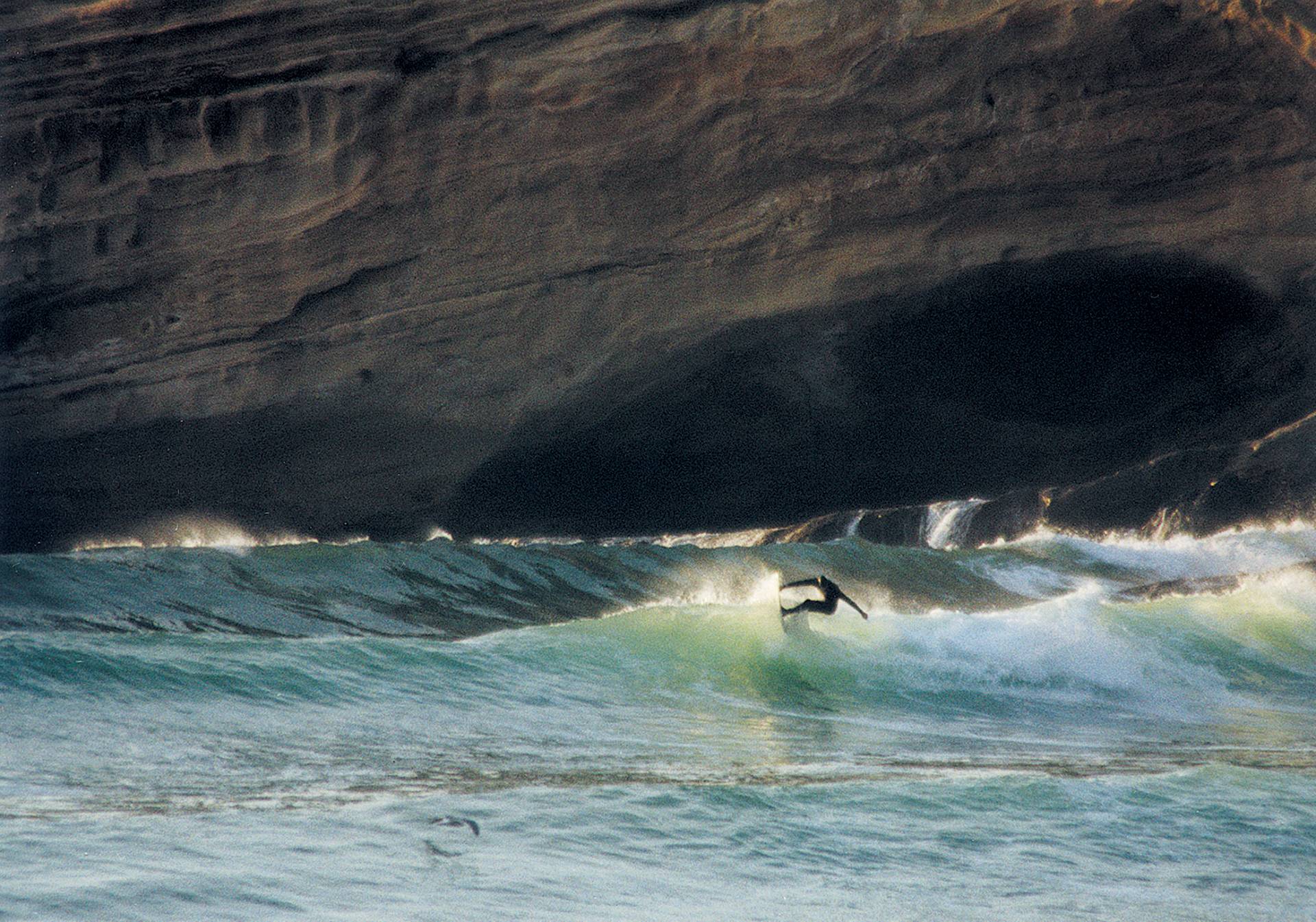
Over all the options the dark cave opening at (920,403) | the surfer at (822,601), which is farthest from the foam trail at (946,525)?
the surfer at (822,601)

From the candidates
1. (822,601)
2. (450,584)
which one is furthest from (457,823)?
(450,584)

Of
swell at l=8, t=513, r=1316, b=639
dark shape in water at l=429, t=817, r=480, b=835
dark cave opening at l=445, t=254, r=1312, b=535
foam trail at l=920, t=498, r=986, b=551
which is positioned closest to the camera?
dark shape in water at l=429, t=817, r=480, b=835

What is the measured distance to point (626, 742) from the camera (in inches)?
222

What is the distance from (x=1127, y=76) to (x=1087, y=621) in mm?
3369

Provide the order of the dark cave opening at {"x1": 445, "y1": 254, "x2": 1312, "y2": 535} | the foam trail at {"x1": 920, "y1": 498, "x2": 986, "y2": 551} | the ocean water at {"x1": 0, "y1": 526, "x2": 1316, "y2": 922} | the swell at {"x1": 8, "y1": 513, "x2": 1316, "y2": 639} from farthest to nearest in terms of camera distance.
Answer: the foam trail at {"x1": 920, "y1": 498, "x2": 986, "y2": 551} → the dark cave opening at {"x1": 445, "y1": 254, "x2": 1312, "y2": 535} → the swell at {"x1": 8, "y1": 513, "x2": 1316, "y2": 639} → the ocean water at {"x1": 0, "y1": 526, "x2": 1316, "y2": 922}

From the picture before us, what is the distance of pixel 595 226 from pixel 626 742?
133 inches

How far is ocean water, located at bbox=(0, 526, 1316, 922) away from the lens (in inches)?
138

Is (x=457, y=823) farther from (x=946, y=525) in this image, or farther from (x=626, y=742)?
(x=946, y=525)

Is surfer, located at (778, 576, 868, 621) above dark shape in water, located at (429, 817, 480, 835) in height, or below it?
above

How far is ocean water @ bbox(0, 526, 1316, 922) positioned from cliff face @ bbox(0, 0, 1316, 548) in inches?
42.1

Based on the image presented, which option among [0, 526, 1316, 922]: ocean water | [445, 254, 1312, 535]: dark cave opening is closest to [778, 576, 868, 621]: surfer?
[0, 526, 1316, 922]: ocean water

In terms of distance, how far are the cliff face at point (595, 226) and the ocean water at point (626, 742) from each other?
1.07 m

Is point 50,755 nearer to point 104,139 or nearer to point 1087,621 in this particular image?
point 104,139

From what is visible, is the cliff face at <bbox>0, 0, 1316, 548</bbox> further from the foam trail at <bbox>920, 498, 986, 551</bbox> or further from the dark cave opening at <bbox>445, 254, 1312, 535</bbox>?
the foam trail at <bbox>920, 498, 986, 551</bbox>
